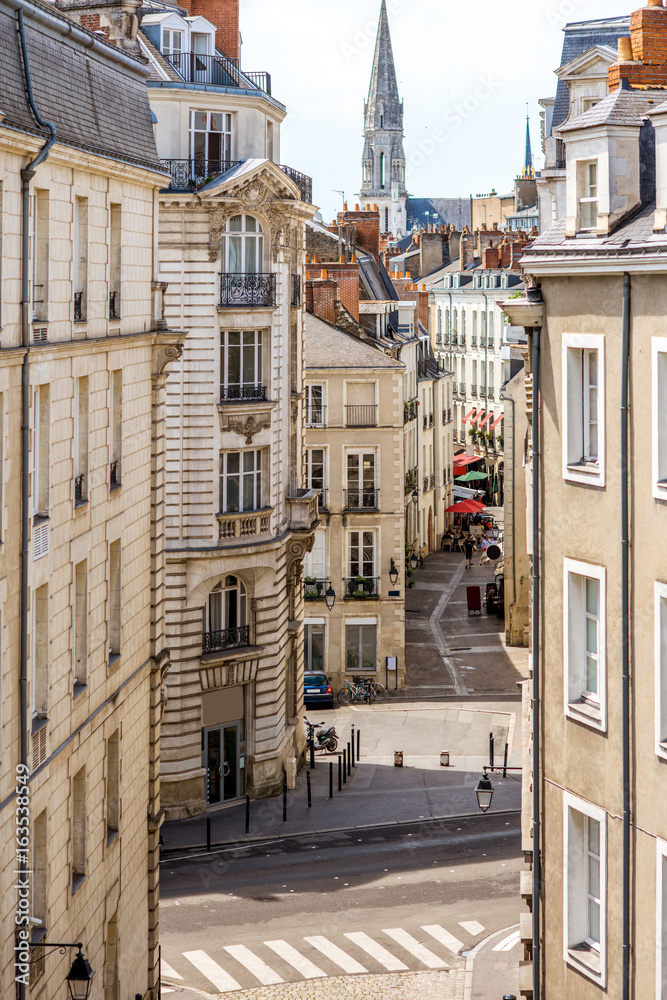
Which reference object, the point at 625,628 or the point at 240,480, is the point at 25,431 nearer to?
the point at 625,628

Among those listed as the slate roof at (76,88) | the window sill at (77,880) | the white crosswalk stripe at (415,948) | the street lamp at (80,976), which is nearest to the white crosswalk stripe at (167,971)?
the white crosswalk stripe at (415,948)

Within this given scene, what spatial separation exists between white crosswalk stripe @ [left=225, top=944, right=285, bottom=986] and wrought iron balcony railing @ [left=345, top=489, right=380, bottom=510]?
A: 2667 cm

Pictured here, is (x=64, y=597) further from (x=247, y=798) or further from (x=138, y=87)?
(x=247, y=798)

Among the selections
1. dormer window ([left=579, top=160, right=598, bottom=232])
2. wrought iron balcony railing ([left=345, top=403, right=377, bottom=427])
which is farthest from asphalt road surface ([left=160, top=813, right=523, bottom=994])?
wrought iron balcony railing ([left=345, top=403, right=377, bottom=427])

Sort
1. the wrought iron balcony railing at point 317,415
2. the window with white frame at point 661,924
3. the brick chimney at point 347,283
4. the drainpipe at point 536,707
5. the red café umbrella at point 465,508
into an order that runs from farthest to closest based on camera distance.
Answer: the red café umbrella at point 465,508 → the brick chimney at point 347,283 → the wrought iron balcony railing at point 317,415 → the drainpipe at point 536,707 → the window with white frame at point 661,924

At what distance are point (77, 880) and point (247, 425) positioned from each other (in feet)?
64.7

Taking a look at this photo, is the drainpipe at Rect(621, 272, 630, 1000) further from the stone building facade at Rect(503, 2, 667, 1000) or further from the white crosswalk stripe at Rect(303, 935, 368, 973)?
the white crosswalk stripe at Rect(303, 935, 368, 973)

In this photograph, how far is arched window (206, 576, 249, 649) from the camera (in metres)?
40.5

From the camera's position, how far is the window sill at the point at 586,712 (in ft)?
61.7

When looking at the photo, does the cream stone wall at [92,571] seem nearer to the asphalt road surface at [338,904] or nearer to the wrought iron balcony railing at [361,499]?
the asphalt road surface at [338,904]

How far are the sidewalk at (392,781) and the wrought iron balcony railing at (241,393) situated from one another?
39.1 feet

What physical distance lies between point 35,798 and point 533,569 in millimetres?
7882

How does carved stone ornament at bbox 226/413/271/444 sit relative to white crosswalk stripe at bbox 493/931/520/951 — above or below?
above

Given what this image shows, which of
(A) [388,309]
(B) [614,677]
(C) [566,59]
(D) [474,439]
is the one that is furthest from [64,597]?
(D) [474,439]
